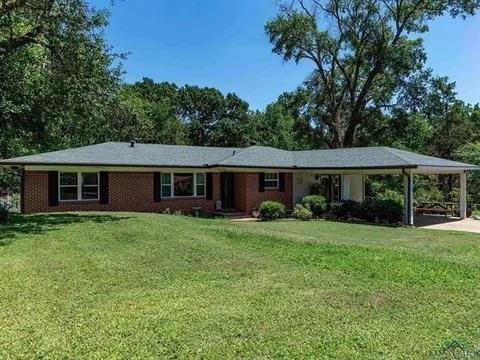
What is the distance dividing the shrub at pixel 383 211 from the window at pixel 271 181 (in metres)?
5.15

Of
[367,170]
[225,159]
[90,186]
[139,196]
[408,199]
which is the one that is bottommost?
[408,199]

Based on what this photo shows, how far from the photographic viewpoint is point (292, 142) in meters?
45.8

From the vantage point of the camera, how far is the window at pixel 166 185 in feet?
66.8

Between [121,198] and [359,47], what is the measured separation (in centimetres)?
2173

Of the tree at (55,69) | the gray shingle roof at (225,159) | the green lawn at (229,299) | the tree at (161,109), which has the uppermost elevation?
the tree at (161,109)

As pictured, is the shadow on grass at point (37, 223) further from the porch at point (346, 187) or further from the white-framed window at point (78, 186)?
the porch at point (346, 187)

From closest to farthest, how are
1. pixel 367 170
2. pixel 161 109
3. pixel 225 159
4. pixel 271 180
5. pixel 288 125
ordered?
pixel 367 170 → pixel 225 159 → pixel 271 180 → pixel 161 109 → pixel 288 125

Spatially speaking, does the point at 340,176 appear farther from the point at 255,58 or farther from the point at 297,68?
the point at 297,68

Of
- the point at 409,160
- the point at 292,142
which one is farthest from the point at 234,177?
the point at 292,142

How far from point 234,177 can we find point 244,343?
59.2ft

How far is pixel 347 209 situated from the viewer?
20.2 m

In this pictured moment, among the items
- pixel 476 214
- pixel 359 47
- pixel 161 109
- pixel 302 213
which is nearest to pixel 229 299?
pixel 302 213

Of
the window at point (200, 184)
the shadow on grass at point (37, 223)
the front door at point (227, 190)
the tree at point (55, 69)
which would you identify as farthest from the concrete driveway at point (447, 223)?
the tree at point (55, 69)

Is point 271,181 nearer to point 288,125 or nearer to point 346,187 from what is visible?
point 346,187
